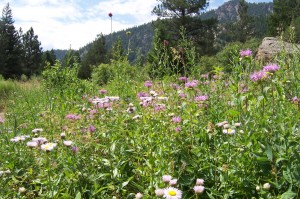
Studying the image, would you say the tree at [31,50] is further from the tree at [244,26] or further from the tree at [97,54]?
the tree at [244,26]

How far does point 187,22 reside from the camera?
2802 centimetres

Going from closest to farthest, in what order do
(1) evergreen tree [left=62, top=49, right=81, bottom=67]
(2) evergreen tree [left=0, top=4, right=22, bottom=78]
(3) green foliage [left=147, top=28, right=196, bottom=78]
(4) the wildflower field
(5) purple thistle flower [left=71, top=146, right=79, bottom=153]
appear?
(4) the wildflower field
(5) purple thistle flower [left=71, top=146, right=79, bottom=153]
(3) green foliage [left=147, top=28, right=196, bottom=78]
(1) evergreen tree [left=62, top=49, right=81, bottom=67]
(2) evergreen tree [left=0, top=4, right=22, bottom=78]

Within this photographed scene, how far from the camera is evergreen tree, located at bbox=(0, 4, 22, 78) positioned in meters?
38.6

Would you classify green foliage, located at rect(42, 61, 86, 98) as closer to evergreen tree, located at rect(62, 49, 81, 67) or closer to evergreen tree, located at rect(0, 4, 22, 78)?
evergreen tree, located at rect(62, 49, 81, 67)

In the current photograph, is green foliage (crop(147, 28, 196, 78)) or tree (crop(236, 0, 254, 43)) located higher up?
tree (crop(236, 0, 254, 43))

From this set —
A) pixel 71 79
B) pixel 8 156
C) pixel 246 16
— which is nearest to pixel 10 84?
pixel 71 79

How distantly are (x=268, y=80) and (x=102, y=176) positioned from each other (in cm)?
125

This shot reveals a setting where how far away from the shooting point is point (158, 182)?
1.84 metres

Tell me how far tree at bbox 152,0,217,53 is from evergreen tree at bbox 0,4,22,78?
65.0ft

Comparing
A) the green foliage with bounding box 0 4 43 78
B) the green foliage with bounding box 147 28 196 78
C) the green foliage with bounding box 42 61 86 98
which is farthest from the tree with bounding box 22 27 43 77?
the green foliage with bounding box 147 28 196 78

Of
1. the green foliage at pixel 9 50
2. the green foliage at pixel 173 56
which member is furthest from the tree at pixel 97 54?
the green foliage at pixel 173 56

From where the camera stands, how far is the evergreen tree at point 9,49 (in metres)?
38.6

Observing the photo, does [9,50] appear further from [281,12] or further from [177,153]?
[177,153]

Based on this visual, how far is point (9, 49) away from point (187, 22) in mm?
23576
